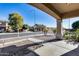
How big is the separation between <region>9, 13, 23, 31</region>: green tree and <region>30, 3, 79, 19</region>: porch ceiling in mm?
387

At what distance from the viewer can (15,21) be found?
11.2ft

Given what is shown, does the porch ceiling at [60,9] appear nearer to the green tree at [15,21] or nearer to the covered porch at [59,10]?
the covered porch at [59,10]

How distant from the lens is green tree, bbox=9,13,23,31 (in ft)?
11.1

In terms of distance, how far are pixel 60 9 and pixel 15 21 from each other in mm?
983

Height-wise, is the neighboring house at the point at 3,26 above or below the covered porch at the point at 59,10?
below

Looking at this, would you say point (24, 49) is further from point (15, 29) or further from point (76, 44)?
point (76, 44)

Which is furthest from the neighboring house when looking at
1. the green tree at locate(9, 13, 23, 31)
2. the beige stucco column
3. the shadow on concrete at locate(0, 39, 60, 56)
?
the beige stucco column

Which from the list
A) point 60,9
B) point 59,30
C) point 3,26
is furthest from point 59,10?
point 3,26

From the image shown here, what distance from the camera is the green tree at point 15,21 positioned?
11.1 ft

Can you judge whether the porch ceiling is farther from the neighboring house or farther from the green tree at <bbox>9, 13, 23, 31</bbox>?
the neighboring house

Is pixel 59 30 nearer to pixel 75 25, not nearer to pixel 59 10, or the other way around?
pixel 75 25

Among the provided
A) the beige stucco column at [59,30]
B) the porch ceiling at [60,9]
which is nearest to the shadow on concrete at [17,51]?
the beige stucco column at [59,30]

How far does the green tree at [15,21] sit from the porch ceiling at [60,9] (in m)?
Result: 0.39

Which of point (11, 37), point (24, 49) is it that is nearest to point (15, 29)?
point (11, 37)
